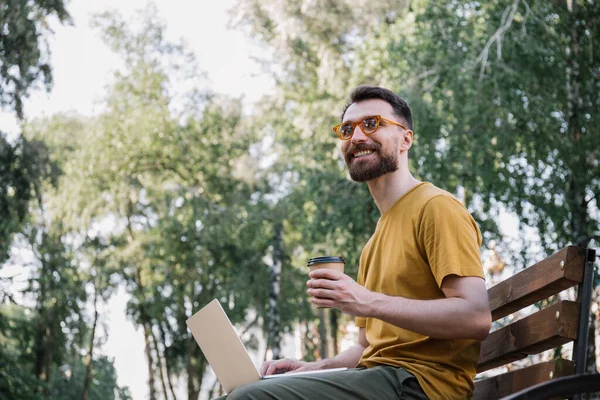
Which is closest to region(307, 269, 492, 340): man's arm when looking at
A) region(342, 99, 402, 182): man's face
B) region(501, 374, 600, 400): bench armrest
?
region(501, 374, 600, 400): bench armrest

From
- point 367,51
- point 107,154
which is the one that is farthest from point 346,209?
point 107,154

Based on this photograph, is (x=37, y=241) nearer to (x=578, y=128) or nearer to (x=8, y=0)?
(x=8, y=0)

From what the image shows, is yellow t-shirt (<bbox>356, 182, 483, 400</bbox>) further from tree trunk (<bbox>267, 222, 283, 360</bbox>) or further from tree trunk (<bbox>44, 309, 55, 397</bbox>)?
tree trunk (<bbox>44, 309, 55, 397</bbox>)

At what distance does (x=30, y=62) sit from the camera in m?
14.7

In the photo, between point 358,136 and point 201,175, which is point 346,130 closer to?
point 358,136

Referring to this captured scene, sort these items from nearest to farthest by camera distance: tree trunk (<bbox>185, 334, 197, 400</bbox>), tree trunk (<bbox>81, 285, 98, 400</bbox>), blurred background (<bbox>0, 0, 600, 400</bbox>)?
blurred background (<bbox>0, 0, 600, 400</bbox>)
tree trunk (<bbox>185, 334, 197, 400</bbox>)
tree trunk (<bbox>81, 285, 98, 400</bbox>)

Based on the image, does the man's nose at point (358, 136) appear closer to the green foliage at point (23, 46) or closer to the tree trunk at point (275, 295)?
the green foliage at point (23, 46)

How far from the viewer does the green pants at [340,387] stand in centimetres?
254

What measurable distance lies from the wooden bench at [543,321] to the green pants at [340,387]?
352 mm

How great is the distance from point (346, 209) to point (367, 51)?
3903 millimetres

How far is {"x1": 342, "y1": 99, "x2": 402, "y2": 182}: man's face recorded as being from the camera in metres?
3.04

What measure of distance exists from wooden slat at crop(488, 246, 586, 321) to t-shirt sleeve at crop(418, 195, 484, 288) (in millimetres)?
157

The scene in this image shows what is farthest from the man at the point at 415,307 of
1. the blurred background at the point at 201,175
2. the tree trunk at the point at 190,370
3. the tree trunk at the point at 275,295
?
the tree trunk at the point at 190,370

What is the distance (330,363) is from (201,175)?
2727cm
